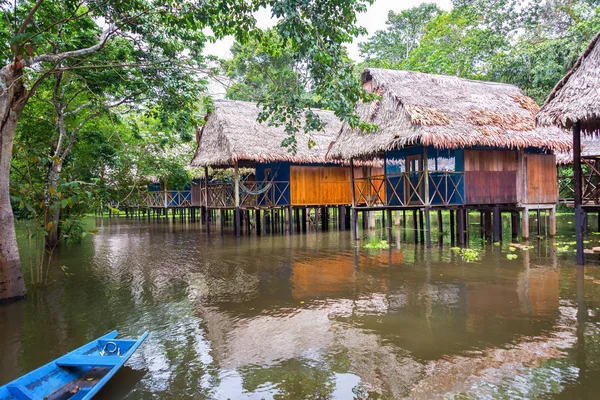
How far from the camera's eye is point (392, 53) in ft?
98.8

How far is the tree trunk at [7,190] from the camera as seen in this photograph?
236 inches

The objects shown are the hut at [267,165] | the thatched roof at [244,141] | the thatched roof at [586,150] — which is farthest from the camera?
the hut at [267,165]

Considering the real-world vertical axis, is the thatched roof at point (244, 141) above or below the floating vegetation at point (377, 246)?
above

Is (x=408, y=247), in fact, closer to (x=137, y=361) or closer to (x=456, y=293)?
(x=456, y=293)

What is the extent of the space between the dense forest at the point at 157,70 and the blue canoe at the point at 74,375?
9.81ft

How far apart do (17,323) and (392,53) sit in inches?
1146

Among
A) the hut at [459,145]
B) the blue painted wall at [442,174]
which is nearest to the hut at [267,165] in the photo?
the hut at [459,145]

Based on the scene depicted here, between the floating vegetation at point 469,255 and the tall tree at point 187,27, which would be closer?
the tall tree at point 187,27

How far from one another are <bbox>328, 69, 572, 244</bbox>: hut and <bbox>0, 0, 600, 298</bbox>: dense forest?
2109 mm

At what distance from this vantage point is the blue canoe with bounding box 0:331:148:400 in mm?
2990

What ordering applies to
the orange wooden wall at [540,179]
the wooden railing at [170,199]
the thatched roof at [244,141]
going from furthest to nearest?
the wooden railing at [170,199], the thatched roof at [244,141], the orange wooden wall at [540,179]

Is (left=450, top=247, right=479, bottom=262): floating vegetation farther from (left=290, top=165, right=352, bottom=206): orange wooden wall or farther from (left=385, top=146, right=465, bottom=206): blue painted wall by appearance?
(left=290, top=165, right=352, bottom=206): orange wooden wall

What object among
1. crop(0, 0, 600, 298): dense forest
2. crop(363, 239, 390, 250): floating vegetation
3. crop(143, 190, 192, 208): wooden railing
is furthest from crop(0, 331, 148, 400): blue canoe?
crop(143, 190, 192, 208): wooden railing

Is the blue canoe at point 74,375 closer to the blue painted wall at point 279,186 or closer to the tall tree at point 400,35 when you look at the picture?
the blue painted wall at point 279,186
